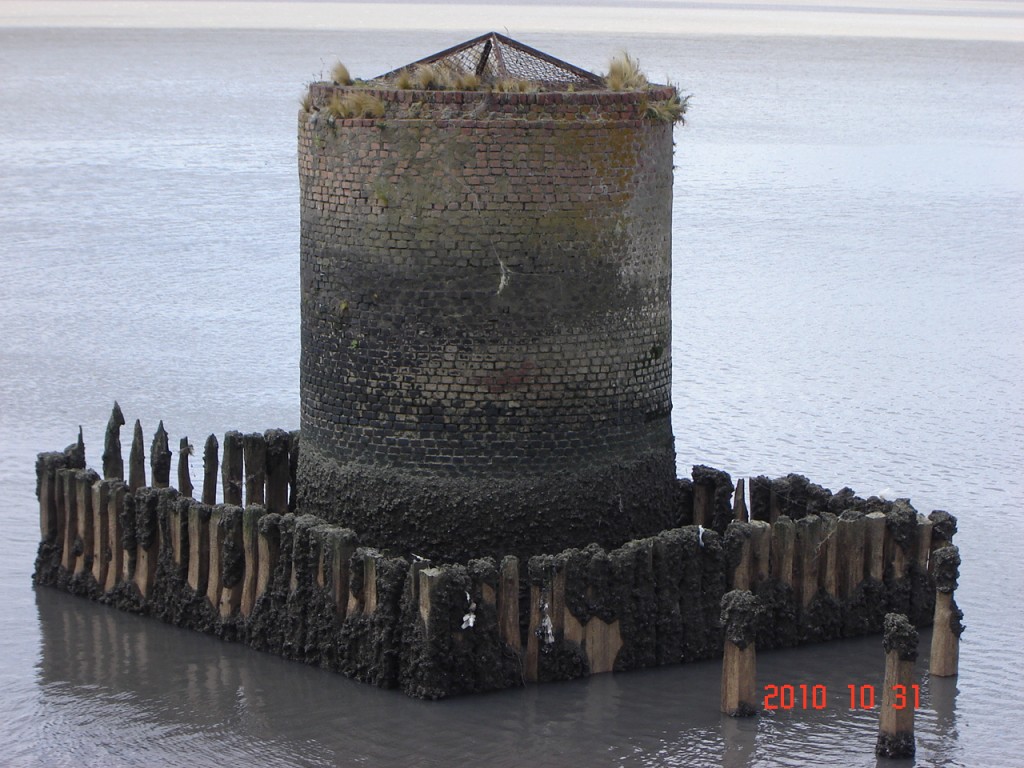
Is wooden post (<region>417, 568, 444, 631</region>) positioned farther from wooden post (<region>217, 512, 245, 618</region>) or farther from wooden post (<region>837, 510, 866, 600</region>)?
wooden post (<region>837, 510, 866, 600</region>)

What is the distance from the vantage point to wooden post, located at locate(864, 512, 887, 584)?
20594 mm

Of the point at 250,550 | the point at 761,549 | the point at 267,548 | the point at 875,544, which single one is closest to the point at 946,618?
the point at 875,544

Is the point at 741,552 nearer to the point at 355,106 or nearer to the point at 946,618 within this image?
the point at 946,618

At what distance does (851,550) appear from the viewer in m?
20.6

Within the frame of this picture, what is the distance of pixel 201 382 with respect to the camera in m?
33.2

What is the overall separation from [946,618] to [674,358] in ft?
50.5

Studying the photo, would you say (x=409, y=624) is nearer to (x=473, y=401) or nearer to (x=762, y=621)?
(x=473, y=401)

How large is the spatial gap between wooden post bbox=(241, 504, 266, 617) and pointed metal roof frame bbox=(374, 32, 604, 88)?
14.3 ft

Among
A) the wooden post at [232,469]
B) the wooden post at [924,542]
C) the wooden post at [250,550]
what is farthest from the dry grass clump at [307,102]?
the wooden post at [924,542]

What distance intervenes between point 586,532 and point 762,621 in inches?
73.2

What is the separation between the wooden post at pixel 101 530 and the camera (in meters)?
21.7

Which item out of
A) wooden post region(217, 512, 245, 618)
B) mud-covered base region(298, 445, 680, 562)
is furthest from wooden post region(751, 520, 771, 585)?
wooden post region(217, 512, 245, 618)

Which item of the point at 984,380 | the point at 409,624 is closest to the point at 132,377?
the point at 984,380

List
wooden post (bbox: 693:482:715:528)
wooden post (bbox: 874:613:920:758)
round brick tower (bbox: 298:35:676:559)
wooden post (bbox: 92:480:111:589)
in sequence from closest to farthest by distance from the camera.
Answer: wooden post (bbox: 874:613:920:758) < round brick tower (bbox: 298:35:676:559) < wooden post (bbox: 92:480:111:589) < wooden post (bbox: 693:482:715:528)
